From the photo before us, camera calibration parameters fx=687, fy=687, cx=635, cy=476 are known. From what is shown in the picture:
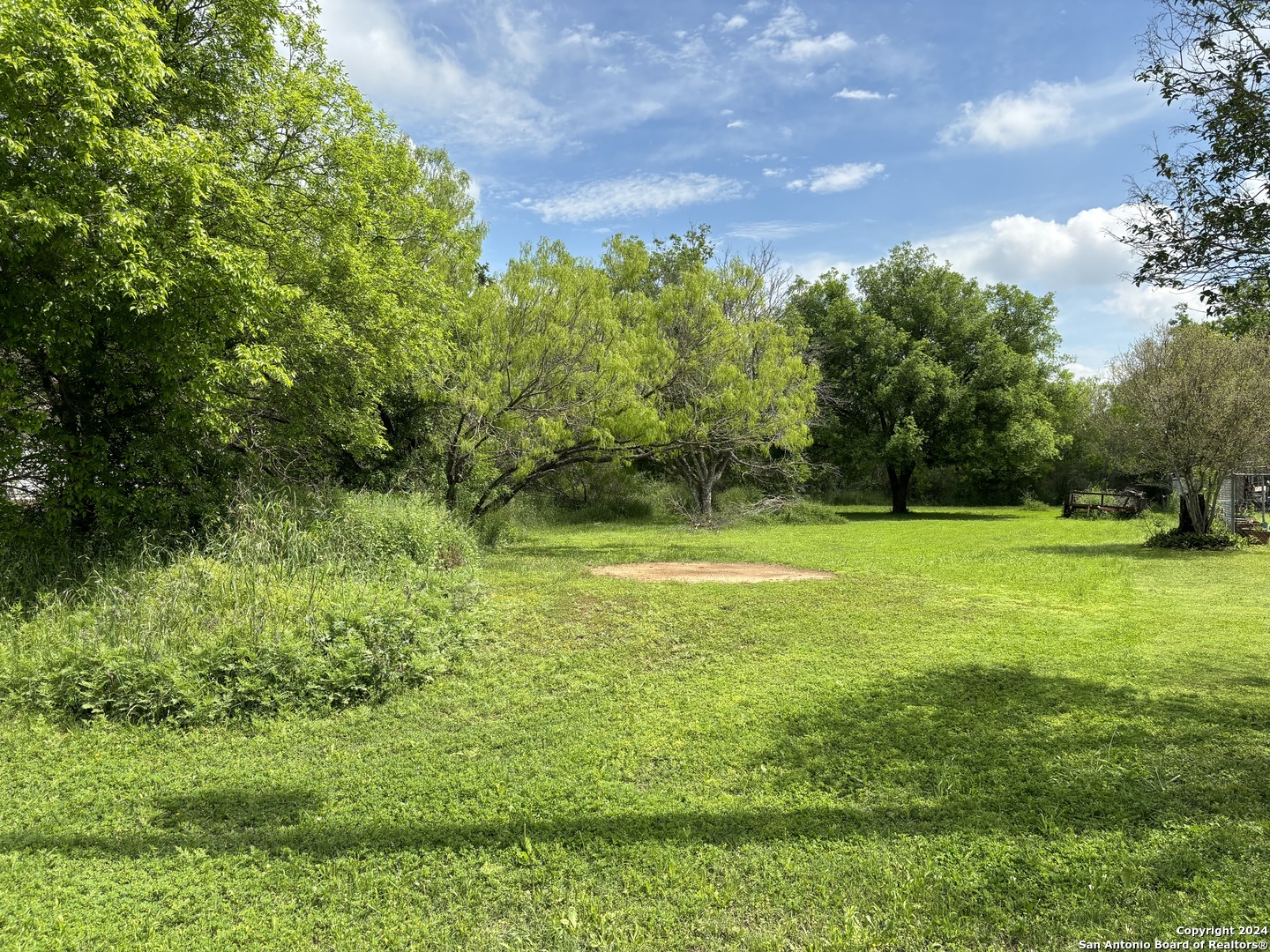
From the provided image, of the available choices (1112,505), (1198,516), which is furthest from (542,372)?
(1112,505)

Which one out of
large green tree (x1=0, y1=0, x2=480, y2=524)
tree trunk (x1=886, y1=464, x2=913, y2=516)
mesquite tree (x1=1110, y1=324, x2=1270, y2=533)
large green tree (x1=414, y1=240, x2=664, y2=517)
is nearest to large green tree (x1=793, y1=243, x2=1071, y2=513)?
tree trunk (x1=886, y1=464, x2=913, y2=516)

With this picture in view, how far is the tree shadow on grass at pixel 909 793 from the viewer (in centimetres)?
324

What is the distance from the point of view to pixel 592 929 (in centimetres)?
261

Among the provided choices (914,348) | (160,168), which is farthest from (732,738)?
(914,348)

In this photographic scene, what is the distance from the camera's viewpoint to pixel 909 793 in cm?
361

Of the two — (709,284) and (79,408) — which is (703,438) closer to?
(709,284)

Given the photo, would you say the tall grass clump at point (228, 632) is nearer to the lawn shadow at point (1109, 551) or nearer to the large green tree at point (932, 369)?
the lawn shadow at point (1109, 551)

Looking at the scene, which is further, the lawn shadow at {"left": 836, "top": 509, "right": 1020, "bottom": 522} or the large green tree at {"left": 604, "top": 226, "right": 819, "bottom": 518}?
the lawn shadow at {"left": 836, "top": 509, "right": 1020, "bottom": 522}

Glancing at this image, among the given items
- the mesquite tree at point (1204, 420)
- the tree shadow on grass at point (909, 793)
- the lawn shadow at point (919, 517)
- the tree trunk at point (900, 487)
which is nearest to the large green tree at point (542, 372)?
the tree shadow on grass at point (909, 793)

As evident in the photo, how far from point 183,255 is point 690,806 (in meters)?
6.73

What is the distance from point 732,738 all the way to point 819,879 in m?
1.47

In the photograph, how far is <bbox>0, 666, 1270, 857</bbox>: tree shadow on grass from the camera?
10.6 feet

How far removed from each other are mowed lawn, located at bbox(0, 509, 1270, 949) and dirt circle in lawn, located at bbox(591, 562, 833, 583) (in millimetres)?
3354

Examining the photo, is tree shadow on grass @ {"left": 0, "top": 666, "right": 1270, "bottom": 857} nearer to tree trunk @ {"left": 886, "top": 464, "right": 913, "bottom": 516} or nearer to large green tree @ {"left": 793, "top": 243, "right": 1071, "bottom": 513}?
large green tree @ {"left": 793, "top": 243, "right": 1071, "bottom": 513}
